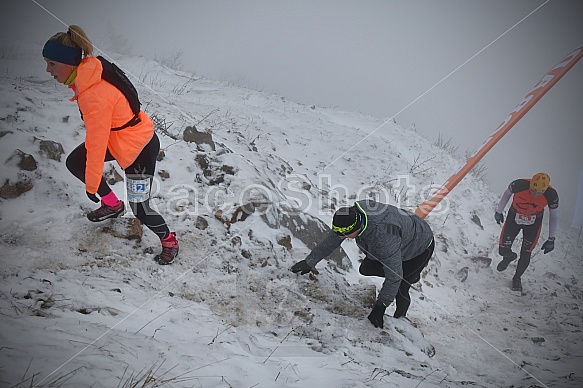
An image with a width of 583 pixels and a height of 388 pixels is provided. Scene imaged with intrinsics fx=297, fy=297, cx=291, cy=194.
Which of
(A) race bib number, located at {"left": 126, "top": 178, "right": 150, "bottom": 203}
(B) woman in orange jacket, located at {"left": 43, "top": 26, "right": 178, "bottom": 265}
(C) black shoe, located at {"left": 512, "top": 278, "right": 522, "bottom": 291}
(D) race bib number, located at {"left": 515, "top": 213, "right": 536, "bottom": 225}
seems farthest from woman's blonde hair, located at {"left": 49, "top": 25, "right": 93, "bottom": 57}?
(C) black shoe, located at {"left": 512, "top": 278, "right": 522, "bottom": 291}

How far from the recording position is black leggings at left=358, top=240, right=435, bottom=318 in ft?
12.4

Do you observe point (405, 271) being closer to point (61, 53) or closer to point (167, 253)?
point (167, 253)

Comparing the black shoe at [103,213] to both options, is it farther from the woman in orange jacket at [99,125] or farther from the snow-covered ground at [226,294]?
the woman in orange jacket at [99,125]

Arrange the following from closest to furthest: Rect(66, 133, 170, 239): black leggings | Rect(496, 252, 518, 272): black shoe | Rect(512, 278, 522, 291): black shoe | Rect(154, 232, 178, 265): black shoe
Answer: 1. Rect(66, 133, 170, 239): black leggings
2. Rect(154, 232, 178, 265): black shoe
3. Rect(512, 278, 522, 291): black shoe
4. Rect(496, 252, 518, 272): black shoe

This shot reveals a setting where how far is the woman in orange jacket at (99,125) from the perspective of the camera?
232cm

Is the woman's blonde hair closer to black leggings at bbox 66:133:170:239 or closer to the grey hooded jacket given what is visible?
black leggings at bbox 66:133:170:239

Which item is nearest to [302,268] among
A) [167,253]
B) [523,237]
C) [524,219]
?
[167,253]

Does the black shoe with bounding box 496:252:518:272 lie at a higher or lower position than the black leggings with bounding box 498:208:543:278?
lower

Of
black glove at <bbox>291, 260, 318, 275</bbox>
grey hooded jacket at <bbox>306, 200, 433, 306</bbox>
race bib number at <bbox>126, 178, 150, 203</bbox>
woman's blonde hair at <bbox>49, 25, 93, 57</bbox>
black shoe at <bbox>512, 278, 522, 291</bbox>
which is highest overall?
woman's blonde hair at <bbox>49, 25, 93, 57</bbox>

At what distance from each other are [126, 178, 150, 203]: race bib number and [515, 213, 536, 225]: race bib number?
7.56 metres

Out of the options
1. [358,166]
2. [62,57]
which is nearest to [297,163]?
[358,166]

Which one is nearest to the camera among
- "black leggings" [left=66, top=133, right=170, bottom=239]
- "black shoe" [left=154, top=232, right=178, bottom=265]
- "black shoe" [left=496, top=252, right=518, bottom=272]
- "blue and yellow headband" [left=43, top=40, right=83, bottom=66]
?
"blue and yellow headband" [left=43, top=40, right=83, bottom=66]

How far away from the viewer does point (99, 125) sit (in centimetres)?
242

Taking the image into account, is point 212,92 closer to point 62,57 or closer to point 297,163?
point 297,163
